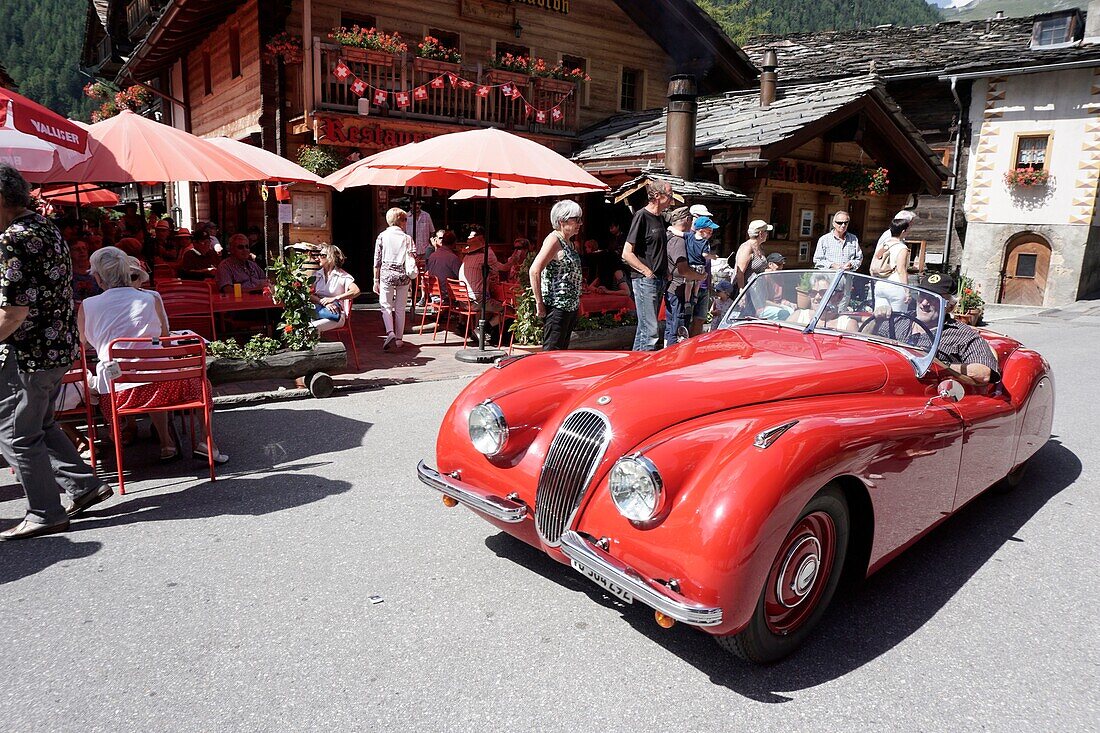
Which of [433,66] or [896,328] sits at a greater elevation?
[433,66]

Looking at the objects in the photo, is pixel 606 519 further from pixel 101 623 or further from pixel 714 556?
pixel 101 623

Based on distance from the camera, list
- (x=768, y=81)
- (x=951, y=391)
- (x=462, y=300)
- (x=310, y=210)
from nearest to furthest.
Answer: (x=951, y=391), (x=462, y=300), (x=310, y=210), (x=768, y=81)

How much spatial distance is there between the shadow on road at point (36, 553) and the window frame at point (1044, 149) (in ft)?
75.1

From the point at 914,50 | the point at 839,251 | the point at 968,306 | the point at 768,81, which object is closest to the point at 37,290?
the point at 839,251

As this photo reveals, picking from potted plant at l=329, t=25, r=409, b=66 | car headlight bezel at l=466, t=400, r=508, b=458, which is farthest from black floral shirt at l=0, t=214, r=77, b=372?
potted plant at l=329, t=25, r=409, b=66

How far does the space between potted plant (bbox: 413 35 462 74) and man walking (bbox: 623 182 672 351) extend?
871 cm

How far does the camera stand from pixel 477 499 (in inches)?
130

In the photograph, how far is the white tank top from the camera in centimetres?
474

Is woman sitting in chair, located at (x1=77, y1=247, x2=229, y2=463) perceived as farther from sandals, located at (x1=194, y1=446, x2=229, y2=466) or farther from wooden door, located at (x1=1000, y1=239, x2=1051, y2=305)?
wooden door, located at (x1=1000, y1=239, x2=1051, y2=305)

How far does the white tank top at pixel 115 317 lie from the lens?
4.74 metres

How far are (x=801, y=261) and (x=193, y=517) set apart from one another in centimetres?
1542

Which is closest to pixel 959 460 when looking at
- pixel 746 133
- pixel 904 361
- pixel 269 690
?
pixel 904 361

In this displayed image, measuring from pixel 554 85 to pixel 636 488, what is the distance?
14.9 m

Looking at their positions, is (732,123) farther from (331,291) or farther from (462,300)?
(331,291)
